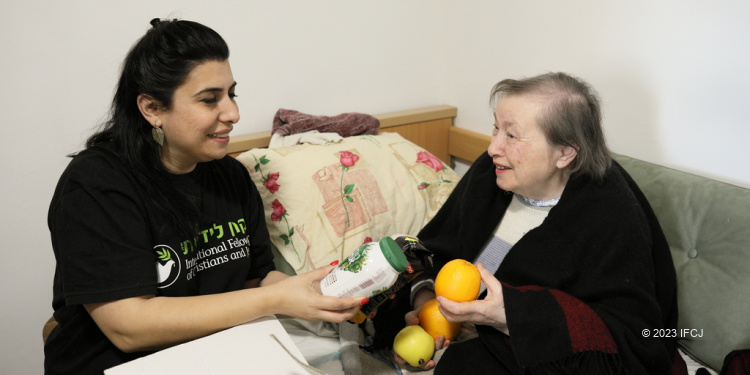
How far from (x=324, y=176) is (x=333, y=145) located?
0.59 ft

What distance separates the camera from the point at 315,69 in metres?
2.21

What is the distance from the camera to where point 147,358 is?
97 centimetres

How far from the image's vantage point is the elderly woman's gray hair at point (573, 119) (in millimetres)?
1311

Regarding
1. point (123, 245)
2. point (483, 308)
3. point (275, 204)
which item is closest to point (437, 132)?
point (275, 204)

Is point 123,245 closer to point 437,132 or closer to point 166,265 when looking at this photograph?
point 166,265

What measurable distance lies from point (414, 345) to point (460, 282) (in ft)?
0.82

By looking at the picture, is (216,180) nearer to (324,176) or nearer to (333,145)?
(324,176)

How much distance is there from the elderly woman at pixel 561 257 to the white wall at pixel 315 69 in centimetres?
44

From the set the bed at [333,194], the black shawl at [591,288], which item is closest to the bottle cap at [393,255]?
the black shawl at [591,288]

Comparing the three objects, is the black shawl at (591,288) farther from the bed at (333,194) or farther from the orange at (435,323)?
the bed at (333,194)

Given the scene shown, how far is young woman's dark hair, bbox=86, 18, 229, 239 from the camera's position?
3.91 feet

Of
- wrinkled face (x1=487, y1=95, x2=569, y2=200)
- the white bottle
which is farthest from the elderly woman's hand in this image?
wrinkled face (x1=487, y1=95, x2=569, y2=200)

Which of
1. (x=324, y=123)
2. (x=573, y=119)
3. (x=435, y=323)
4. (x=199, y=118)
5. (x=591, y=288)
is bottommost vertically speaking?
(x=435, y=323)

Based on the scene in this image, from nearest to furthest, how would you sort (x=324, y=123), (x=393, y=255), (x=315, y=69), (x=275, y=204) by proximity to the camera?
(x=393, y=255) < (x=275, y=204) < (x=324, y=123) < (x=315, y=69)
